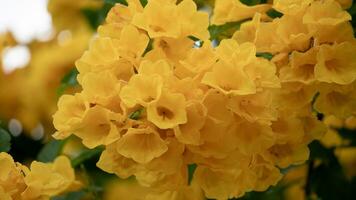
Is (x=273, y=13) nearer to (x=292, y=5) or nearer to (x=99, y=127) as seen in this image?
(x=292, y=5)

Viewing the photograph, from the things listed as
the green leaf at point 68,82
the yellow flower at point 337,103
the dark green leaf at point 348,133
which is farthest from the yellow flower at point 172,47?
the dark green leaf at point 348,133

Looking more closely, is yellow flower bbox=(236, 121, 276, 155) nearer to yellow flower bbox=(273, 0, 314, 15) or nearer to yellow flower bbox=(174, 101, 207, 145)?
yellow flower bbox=(174, 101, 207, 145)

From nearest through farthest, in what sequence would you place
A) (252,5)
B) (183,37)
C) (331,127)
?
(183,37), (252,5), (331,127)

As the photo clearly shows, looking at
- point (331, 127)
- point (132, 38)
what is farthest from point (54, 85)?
point (132, 38)

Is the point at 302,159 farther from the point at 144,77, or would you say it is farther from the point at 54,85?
the point at 54,85

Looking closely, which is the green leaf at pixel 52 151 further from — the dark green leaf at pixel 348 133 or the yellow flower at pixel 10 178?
the dark green leaf at pixel 348 133

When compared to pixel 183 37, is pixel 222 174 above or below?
below
